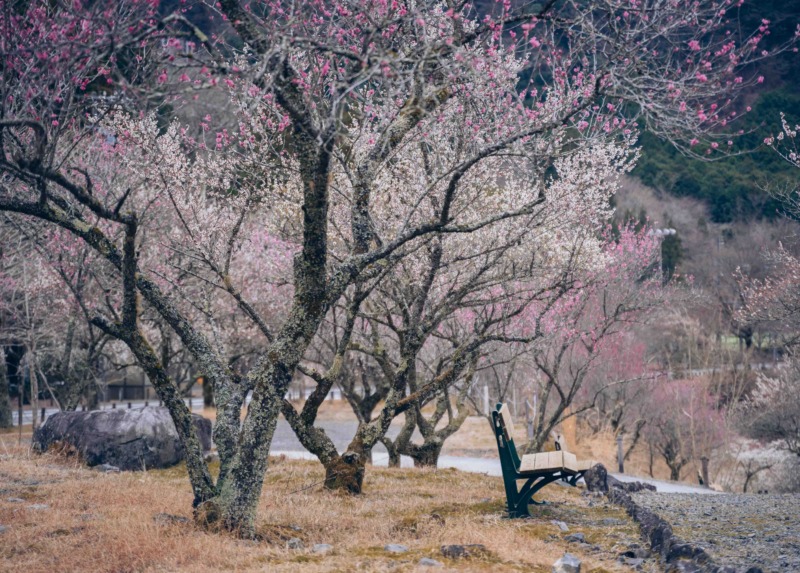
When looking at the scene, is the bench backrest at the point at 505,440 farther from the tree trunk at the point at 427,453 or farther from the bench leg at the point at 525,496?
the tree trunk at the point at 427,453

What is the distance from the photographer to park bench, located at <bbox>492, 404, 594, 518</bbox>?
24.9 feet

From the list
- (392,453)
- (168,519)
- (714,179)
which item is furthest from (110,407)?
(714,179)

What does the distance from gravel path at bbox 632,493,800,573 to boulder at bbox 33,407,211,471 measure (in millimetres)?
7532

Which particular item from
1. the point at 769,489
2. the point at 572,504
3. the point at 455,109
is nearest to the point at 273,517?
the point at 572,504

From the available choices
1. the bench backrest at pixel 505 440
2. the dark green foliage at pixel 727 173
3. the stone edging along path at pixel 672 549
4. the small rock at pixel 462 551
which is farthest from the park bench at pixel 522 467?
the dark green foliage at pixel 727 173

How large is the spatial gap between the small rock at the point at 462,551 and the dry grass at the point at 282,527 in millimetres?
84

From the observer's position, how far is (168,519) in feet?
21.6

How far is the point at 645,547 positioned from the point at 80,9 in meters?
6.96

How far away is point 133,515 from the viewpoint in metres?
6.96

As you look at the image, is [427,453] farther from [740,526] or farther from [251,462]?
[251,462]

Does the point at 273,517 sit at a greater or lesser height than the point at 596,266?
lesser

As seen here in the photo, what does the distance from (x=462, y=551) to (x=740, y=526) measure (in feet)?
11.7

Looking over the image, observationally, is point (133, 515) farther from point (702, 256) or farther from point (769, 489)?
point (702, 256)

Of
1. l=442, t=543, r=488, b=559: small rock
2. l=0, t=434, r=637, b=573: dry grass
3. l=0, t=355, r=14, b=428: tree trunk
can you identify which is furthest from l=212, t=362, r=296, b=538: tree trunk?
l=0, t=355, r=14, b=428: tree trunk
